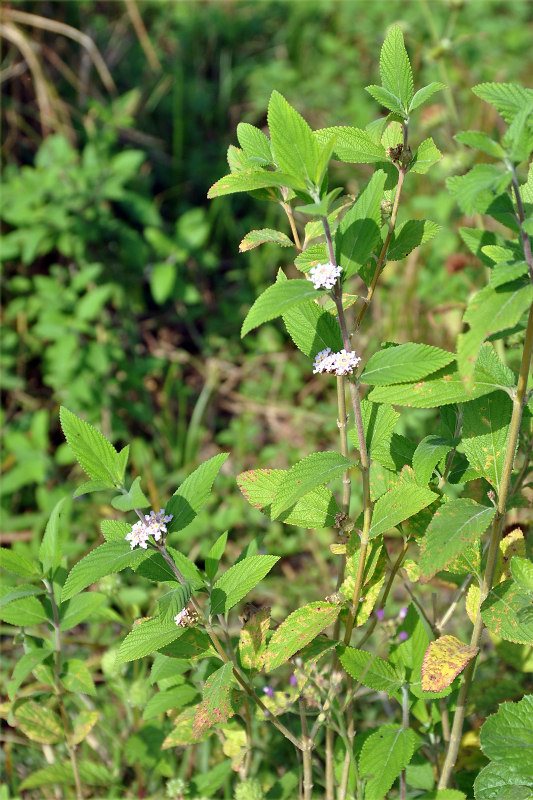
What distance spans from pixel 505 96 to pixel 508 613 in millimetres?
609

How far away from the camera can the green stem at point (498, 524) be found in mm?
835

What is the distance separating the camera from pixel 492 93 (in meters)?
0.86

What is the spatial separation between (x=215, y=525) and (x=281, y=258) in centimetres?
128

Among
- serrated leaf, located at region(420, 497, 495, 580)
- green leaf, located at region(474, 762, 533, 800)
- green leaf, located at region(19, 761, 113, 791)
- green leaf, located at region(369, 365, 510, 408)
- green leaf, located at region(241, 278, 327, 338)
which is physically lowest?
green leaf, located at region(19, 761, 113, 791)

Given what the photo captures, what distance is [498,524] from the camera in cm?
95

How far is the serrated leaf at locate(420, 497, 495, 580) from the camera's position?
0.83 m

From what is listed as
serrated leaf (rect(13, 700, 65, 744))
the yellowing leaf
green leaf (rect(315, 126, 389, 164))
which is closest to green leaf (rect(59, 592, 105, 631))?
serrated leaf (rect(13, 700, 65, 744))

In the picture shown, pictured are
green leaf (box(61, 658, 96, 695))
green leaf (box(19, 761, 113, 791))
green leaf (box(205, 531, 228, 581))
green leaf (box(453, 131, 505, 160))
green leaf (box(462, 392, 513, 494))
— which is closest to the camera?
green leaf (box(453, 131, 505, 160))

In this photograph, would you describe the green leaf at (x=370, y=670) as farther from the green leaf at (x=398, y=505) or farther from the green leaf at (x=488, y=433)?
the green leaf at (x=488, y=433)

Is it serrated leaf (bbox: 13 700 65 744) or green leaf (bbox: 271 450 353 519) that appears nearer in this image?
green leaf (bbox: 271 450 353 519)

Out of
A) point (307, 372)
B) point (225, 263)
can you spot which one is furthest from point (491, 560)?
point (225, 263)

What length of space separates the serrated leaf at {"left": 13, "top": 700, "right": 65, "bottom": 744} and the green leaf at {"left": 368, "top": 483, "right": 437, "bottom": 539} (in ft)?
2.40

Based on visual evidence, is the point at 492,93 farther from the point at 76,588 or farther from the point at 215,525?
the point at 215,525

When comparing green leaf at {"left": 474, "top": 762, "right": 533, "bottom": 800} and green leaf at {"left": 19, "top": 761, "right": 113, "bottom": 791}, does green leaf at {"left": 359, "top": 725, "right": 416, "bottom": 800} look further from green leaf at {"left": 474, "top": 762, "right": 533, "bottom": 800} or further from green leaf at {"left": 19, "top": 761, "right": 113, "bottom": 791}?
green leaf at {"left": 19, "top": 761, "right": 113, "bottom": 791}
